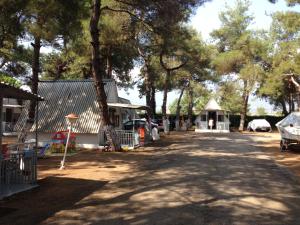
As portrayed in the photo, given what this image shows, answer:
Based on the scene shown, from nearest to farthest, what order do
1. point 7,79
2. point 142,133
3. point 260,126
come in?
1. point 142,133
2. point 7,79
3. point 260,126

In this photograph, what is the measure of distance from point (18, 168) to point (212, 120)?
130 ft

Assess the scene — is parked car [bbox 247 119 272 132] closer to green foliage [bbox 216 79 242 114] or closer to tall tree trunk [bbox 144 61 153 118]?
green foliage [bbox 216 79 242 114]

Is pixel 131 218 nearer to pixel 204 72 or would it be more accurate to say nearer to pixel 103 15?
pixel 103 15

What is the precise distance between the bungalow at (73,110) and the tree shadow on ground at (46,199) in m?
11.0

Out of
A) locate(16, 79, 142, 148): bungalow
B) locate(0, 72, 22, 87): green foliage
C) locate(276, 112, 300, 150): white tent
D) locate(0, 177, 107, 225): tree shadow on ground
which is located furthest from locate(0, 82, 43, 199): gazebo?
locate(0, 72, 22, 87): green foliage

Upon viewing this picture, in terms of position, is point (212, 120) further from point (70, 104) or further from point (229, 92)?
point (70, 104)

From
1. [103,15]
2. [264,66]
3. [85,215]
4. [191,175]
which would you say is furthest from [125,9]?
[264,66]

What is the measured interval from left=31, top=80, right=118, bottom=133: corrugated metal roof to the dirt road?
7910 mm

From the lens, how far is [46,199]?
384 inches

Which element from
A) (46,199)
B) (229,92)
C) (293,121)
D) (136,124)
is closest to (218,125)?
(229,92)

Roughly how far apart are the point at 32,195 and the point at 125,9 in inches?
639

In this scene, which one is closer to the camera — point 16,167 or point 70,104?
point 16,167

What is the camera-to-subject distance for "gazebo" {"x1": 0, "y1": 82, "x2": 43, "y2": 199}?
10.0 meters

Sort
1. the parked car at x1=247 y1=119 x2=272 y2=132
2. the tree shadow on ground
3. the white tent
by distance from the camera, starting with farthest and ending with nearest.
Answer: the parked car at x1=247 y1=119 x2=272 y2=132, the white tent, the tree shadow on ground
